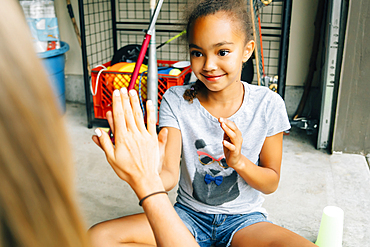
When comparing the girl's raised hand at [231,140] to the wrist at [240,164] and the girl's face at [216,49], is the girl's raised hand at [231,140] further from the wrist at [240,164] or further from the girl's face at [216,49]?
the girl's face at [216,49]

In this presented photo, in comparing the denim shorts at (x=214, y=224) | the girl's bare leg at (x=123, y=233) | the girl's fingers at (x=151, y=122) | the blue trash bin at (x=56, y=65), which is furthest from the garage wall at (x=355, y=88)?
the blue trash bin at (x=56, y=65)

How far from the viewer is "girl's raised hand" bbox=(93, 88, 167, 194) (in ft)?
2.23

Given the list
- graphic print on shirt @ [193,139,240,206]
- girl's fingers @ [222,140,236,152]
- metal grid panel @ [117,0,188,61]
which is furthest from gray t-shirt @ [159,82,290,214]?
metal grid panel @ [117,0,188,61]

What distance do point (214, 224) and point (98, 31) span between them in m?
2.27

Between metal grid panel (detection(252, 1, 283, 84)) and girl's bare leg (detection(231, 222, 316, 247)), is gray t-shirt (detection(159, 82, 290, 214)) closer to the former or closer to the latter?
girl's bare leg (detection(231, 222, 316, 247))

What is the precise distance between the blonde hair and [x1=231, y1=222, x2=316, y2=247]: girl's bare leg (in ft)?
2.48

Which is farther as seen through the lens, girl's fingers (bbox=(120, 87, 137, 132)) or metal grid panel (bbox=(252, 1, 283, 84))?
metal grid panel (bbox=(252, 1, 283, 84))

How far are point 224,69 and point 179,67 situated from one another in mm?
1391

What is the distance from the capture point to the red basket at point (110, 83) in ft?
7.68

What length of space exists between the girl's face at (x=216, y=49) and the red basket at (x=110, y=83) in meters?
1.17

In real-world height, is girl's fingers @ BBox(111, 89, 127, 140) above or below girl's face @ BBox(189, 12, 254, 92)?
below

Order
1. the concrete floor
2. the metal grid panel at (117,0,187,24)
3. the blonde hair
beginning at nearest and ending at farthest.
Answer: the blonde hair < the concrete floor < the metal grid panel at (117,0,187,24)

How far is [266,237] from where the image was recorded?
39.4 inches

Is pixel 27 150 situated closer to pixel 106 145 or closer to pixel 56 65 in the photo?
pixel 106 145
